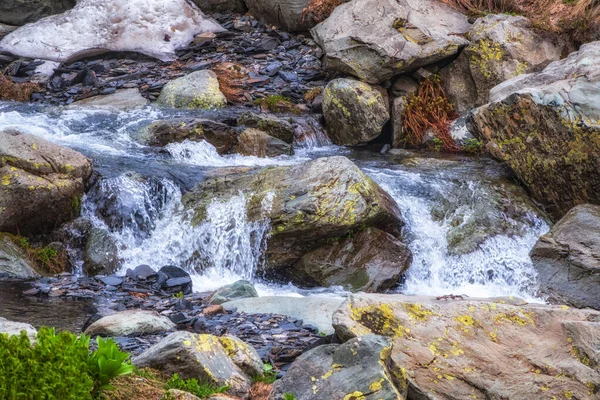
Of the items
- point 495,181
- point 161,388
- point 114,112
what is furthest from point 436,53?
point 161,388

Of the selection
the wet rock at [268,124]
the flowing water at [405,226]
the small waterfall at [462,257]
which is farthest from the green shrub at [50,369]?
the wet rock at [268,124]

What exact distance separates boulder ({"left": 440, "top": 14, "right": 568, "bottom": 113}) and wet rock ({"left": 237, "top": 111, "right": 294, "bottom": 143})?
388cm

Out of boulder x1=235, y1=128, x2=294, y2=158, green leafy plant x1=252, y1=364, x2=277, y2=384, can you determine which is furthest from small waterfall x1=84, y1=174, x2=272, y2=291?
green leafy plant x1=252, y1=364, x2=277, y2=384

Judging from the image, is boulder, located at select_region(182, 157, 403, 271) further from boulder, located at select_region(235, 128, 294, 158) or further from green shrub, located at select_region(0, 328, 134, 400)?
green shrub, located at select_region(0, 328, 134, 400)

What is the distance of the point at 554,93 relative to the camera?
1214 centimetres

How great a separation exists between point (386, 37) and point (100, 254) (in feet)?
26.8

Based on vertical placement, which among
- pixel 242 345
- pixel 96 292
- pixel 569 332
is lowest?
pixel 96 292

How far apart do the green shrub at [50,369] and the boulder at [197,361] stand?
4.29ft

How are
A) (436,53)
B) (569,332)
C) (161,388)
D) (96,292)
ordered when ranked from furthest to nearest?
(436,53)
(96,292)
(569,332)
(161,388)

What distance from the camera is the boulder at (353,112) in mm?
15750

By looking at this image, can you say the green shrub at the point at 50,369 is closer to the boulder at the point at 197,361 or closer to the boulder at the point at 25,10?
the boulder at the point at 197,361

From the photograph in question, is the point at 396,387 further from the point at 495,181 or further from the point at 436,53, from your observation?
the point at 436,53

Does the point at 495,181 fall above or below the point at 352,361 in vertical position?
below

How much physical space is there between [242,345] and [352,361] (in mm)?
1274
